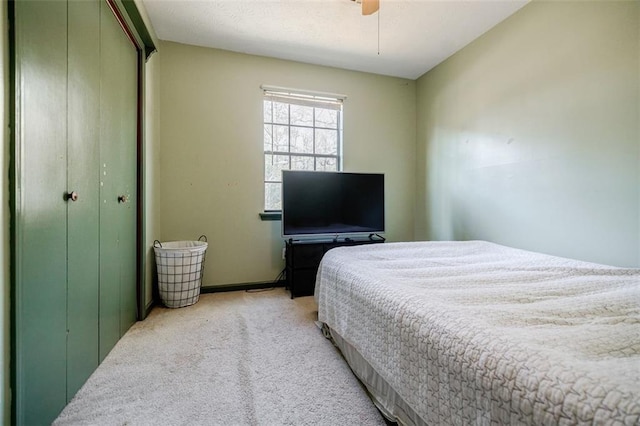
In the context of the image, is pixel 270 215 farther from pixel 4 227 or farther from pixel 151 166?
pixel 4 227

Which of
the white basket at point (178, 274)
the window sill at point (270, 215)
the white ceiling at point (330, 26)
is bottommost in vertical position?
the white basket at point (178, 274)

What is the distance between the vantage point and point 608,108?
175 centimetres

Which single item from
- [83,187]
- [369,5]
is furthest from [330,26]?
[83,187]

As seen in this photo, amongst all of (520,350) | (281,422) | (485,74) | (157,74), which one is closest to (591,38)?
(485,74)

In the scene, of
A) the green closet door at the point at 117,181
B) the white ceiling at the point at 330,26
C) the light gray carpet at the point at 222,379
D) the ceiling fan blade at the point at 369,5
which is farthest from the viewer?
the white ceiling at the point at 330,26

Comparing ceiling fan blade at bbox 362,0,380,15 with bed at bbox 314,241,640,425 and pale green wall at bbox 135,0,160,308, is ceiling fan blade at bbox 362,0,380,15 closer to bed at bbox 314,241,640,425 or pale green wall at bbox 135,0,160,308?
pale green wall at bbox 135,0,160,308

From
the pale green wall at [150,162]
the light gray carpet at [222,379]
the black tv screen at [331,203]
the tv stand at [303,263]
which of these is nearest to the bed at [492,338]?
the light gray carpet at [222,379]

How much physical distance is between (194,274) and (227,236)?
0.55 meters

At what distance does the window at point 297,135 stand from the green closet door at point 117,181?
1.31 metres

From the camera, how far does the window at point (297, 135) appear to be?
3.11 m

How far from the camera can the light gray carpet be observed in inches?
48.1

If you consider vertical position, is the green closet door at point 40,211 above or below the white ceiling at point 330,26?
below

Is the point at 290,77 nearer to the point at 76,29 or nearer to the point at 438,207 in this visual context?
the point at 76,29

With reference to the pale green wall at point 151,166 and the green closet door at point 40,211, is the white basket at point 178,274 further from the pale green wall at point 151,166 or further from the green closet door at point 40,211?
the green closet door at point 40,211
